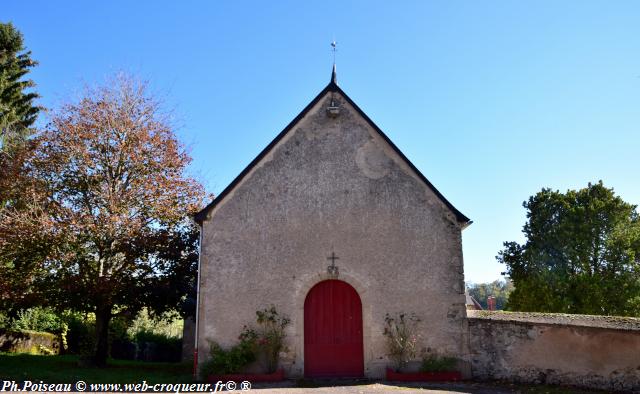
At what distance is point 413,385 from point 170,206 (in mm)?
8851

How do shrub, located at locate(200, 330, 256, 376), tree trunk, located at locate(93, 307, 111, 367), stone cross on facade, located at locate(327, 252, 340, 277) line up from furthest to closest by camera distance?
1. tree trunk, located at locate(93, 307, 111, 367)
2. stone cross on facade, located at locate(327, 252, 340, 277)
3. shrub, located at locate(200, 330, 256, 376)

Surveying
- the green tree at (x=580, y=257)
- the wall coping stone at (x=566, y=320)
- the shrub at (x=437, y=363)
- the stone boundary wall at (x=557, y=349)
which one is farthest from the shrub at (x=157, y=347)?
the green tree at (x=580, y=257)

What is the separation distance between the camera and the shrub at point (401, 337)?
459 inches

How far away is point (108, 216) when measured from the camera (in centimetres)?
1430

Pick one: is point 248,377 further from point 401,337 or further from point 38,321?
point 38,321

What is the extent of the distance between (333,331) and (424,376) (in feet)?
7.57

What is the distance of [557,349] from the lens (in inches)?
430

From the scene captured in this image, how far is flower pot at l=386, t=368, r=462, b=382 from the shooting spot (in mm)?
11359

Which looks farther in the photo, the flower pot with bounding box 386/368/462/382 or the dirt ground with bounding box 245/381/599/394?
the flower pot with bounding box 386/368/462/382

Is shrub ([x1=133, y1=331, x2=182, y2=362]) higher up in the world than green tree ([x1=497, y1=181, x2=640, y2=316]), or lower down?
lower down

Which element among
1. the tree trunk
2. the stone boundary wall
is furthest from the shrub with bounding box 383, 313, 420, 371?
the tree trunk

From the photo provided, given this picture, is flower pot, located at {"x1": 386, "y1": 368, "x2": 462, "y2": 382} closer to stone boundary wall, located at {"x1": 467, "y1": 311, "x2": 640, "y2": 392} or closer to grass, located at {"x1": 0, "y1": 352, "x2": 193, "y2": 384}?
stone boundary wall, located at {"x1": 467, "y1": 311, "x2": 640, "y2": 392}

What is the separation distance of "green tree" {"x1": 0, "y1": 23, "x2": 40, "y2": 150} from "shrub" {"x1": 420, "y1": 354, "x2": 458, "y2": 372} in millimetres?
20103

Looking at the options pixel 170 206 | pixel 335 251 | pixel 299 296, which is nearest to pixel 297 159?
pixel 335 251
